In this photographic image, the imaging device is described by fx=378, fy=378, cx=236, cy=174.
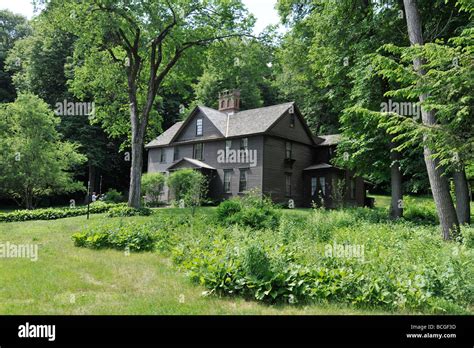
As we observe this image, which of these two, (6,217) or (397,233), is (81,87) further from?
(397,233)

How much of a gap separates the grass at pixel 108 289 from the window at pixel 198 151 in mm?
22765

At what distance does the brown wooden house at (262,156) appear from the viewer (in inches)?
1136

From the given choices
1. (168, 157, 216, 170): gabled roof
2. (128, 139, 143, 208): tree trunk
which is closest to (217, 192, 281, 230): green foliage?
(128, 139, 143, 208): tree trunk

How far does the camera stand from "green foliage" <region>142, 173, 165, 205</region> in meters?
30.8

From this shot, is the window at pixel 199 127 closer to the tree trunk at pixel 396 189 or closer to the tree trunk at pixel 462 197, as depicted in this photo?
the tree trunk at pixel 396 189

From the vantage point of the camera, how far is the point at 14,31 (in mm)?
51625

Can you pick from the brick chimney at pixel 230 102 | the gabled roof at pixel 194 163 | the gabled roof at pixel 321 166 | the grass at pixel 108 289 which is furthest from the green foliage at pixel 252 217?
the brick chimney at pixel 230 102

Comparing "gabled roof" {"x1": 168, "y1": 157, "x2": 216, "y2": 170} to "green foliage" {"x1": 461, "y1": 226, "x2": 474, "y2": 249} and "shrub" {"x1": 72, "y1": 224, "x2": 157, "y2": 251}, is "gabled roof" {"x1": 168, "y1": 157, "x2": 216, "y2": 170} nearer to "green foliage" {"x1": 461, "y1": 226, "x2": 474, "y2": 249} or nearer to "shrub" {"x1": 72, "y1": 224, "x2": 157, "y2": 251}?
"shrub" {"x1": 72, "y1": 224, "x2": 157, "y2": 251}

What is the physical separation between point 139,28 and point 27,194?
1294cm

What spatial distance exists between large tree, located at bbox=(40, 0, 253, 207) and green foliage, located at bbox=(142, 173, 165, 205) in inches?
→ 319
